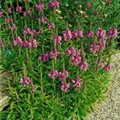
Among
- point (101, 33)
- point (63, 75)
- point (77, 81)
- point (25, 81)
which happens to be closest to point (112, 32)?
point (101, 33)

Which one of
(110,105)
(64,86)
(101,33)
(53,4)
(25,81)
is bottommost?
(110,105)

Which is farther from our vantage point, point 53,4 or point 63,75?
point 53,4

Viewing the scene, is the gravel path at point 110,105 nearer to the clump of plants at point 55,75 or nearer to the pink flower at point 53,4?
the clump of plants at point 55,75

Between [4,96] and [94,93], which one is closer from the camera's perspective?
[4,96]

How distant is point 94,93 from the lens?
A: 4938mm

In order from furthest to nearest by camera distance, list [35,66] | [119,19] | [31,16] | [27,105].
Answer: [119,19]
[31,16]
[35,66]
[27,105]

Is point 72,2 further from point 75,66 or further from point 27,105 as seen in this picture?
point 27,105

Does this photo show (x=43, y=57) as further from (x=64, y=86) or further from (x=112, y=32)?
(x=112, y=32)

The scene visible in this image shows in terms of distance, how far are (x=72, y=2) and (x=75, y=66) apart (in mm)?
1468

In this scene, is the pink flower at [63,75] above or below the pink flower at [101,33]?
below

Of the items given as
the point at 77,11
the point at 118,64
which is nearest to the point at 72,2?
the point at 77,11

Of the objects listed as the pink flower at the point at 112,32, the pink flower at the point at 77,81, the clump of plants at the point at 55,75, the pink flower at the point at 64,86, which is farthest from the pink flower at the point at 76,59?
the pink flower at the point at 112,32

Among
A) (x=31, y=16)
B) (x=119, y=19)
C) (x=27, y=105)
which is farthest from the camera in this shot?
(x=119, y=19)

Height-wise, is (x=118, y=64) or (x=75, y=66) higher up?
(x=75, y=66)
